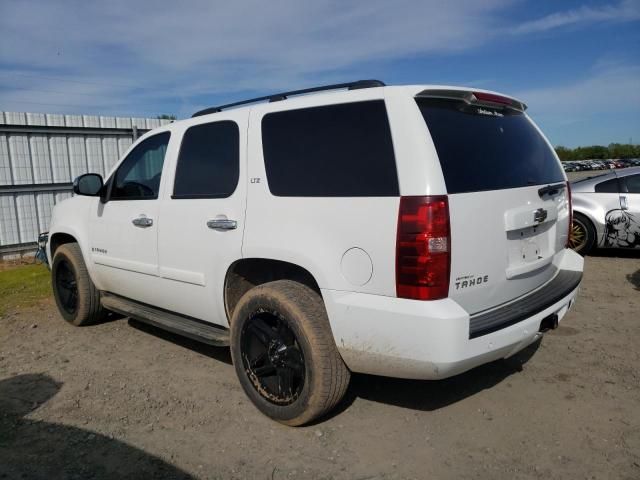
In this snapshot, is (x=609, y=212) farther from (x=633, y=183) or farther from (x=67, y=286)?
(x=67, y=286)

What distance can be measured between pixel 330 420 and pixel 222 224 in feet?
4.91

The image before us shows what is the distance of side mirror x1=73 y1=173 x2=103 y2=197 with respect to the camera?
485 cm

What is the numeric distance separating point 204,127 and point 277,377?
6.49 ft

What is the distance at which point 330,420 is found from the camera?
11.3 ft

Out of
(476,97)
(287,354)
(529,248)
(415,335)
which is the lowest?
(287,354)

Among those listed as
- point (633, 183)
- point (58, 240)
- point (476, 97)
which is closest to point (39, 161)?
point (58, 240)

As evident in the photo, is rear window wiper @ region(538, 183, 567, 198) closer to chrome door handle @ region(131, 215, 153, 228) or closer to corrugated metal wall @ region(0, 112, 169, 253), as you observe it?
chrome door handle @ region(131, 215, 153, 228)

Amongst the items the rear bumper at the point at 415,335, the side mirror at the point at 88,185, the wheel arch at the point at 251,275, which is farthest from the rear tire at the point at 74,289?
the rear bumper at the point at 415,335

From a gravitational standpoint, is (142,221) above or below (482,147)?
below

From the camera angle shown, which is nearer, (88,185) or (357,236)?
(357,236)

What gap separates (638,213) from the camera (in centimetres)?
812

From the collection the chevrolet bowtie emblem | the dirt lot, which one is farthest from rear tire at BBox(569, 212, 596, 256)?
the chevrolet bowtie emblem

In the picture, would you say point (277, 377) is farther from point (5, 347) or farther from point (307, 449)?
point (5, 347)

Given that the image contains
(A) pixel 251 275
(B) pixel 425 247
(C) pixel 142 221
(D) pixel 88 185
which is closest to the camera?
(B) pixel 425 247
